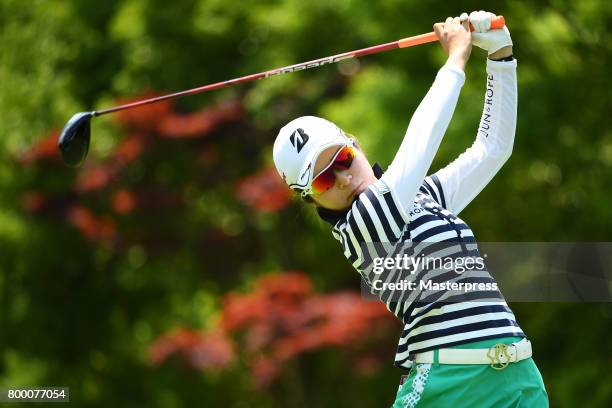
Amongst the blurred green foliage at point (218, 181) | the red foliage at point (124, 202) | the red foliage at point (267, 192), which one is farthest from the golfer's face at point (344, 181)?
the red foliage at point (124, 202)

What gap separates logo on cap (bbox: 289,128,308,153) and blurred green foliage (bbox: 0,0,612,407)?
209 inches

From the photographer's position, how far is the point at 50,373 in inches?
434

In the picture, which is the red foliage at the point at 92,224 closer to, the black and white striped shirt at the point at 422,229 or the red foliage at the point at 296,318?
the red foliage at the point at 296,318

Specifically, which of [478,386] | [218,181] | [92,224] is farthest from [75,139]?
[218,181]

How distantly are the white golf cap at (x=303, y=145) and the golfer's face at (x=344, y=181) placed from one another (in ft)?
0.07

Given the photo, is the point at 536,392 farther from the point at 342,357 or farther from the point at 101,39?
the point at 101,39

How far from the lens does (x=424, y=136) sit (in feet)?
9.93

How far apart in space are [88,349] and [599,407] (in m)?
5.39

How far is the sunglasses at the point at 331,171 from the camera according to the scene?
3135 millimetres

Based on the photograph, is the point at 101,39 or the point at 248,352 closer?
the point at 248,352

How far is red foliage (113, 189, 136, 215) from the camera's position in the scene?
32.5 feet

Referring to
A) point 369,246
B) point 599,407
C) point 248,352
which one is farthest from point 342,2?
point 369,246

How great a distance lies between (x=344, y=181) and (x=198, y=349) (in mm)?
6391

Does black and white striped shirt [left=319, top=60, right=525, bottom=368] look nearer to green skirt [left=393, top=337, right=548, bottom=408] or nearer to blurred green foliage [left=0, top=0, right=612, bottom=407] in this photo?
green skirt [left=393, top=337, right=548, bottom=408]
